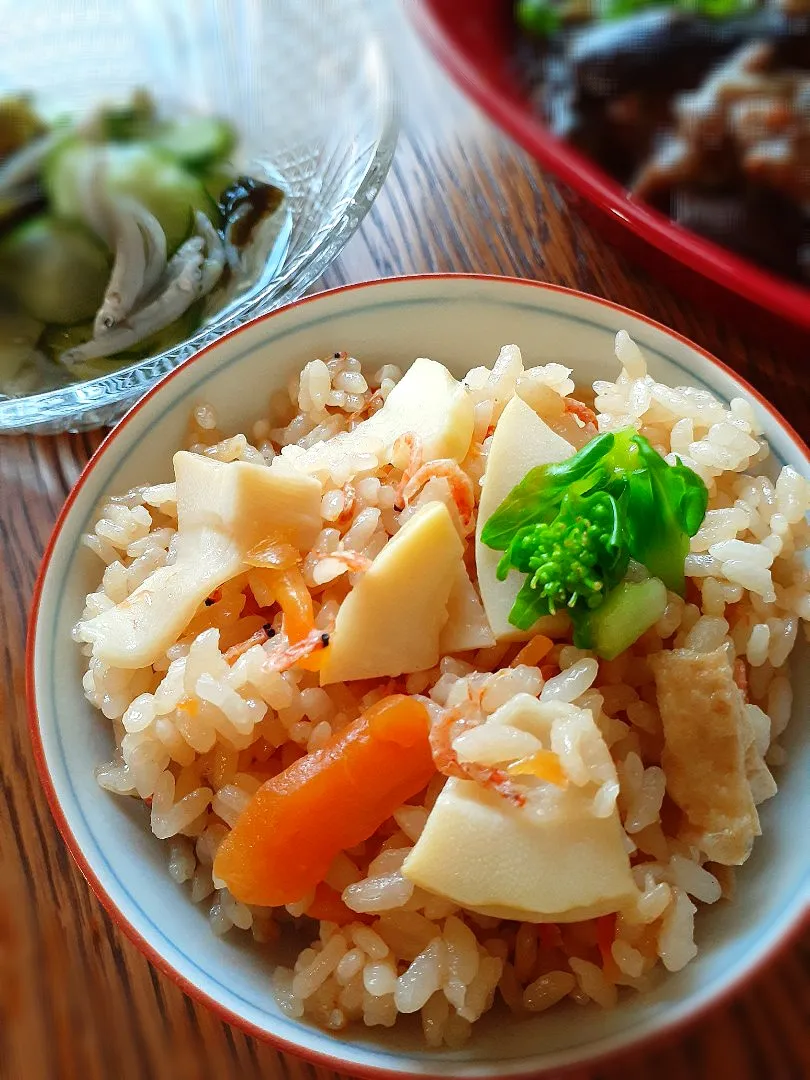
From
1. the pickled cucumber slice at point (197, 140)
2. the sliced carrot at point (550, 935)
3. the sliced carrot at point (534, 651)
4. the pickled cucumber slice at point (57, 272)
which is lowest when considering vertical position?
the sliced carrot at point (550, 935)

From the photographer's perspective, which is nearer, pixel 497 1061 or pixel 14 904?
pixel 497 1061

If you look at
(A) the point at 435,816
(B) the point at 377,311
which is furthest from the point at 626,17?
(A) the point at 435,816

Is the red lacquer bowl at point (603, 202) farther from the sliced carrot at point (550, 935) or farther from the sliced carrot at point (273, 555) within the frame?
the sliced carrot at point (550, 935)

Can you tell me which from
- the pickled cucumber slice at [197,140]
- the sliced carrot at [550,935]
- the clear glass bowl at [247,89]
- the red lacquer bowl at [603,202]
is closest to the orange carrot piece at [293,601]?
the sliced carrot at [550,935]

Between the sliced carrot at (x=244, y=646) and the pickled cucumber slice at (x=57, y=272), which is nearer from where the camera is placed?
the sliced carrot at (x=244, y=646)

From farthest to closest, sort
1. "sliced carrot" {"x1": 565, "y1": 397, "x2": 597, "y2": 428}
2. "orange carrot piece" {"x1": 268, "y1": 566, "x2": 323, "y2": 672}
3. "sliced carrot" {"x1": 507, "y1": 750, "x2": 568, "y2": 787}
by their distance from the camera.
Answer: "sliced carrot" {"x1": 565, "y1": 397, "x2": 597, "y2": 428}, "orange carrot piece" {"x1": 268, "y1": 566, "x2": 323, "y2": 672}, "sliced carrot" {"x1": 507, "y1": 750, "x2": 568, "y2": 787}

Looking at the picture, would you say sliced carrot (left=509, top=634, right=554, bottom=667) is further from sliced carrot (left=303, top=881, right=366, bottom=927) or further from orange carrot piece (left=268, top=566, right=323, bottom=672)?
sliced carrot (left=303, top=881, right=366, bottom=927)

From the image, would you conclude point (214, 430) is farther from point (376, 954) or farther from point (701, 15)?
point (701, 15)

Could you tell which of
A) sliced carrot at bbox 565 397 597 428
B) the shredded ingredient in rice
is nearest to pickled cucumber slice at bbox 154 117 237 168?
the shredded ingredient in rice

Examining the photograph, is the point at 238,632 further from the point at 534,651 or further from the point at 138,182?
the point at 138,182
